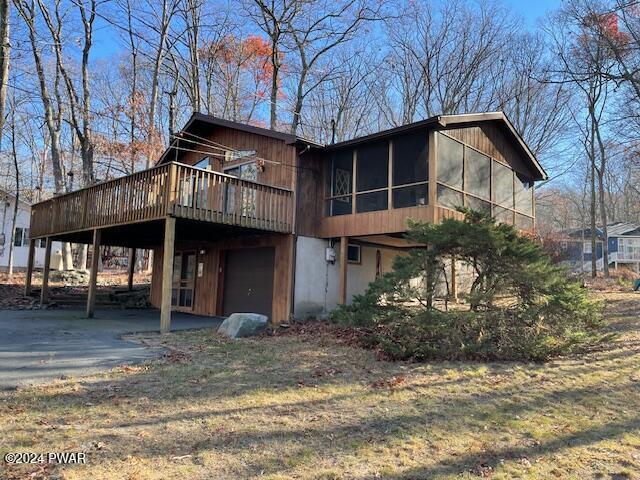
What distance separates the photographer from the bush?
737 centimetres

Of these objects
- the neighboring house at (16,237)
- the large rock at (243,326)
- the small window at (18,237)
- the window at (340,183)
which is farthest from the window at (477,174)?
the small window at (18,237)

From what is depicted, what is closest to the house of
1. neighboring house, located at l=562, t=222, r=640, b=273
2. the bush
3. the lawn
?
the bush

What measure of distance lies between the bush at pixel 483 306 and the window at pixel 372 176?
4.33 metres

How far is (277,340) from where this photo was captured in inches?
362

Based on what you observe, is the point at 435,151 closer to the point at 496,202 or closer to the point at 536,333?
the point at 496,202

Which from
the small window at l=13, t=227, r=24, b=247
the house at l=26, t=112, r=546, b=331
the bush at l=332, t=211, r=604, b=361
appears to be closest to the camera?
the bush at l=332, t=211, r=604, b=361

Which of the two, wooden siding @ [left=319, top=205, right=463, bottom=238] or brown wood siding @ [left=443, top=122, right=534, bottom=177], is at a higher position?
brown wood siding @ [left=443, top=122, right=534, bottom=177]

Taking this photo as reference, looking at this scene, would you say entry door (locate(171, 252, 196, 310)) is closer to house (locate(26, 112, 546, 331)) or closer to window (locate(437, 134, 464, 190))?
house (locate(26, 112, 546, 331))

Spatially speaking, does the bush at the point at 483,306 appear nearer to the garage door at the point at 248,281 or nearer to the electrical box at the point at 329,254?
the electrical box at the point at 329,254

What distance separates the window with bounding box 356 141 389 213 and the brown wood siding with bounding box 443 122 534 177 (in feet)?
5.92

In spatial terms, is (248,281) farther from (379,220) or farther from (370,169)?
(370,169)

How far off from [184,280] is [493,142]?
36.3ft

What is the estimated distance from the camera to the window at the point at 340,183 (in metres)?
13.1

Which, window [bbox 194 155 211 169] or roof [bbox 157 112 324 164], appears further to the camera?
window [bbox 194 155 211 169]
